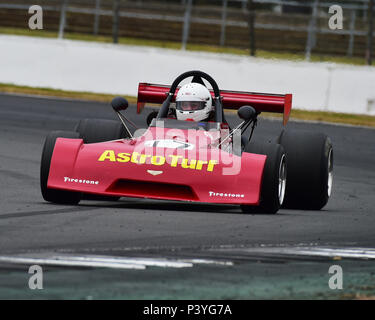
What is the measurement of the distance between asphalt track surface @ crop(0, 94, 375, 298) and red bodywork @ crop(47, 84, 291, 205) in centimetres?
20

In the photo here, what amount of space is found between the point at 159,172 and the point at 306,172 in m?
1.95

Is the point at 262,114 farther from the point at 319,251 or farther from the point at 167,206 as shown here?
the point at 319,251

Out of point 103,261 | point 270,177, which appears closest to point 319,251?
point 103,261

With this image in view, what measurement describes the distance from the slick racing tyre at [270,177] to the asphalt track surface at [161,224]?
0.12m

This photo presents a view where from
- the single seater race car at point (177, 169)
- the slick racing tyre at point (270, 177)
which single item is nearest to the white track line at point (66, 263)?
the single seater race car at point (177, 169)

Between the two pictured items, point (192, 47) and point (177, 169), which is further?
point (192, 47)

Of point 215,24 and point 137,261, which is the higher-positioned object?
point 215,24

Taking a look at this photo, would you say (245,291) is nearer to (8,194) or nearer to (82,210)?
(82,210)

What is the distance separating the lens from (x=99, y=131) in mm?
11430

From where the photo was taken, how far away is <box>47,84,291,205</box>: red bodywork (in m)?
9.78

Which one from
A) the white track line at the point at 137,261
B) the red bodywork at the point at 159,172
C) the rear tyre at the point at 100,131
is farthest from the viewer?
the rear tyre at the point at 100,131

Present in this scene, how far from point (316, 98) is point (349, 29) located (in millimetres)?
8820

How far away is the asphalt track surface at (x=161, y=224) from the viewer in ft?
25.5

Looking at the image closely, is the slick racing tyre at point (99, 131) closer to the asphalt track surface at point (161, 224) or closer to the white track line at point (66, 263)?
the asphalt track surface at point (161, 224)
